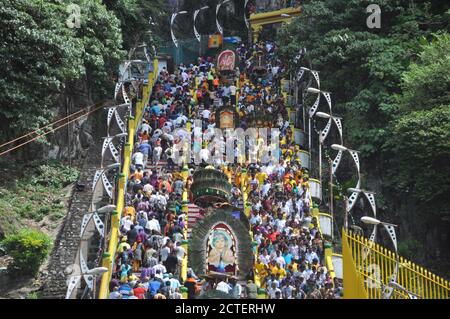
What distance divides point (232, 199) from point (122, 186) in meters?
3.47

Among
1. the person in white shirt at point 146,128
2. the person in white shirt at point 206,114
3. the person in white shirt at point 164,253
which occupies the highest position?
the person in white shirt at point 206,114

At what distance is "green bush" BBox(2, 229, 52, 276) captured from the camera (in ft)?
90.5

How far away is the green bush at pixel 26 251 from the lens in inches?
1086

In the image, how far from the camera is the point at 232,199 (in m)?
30.3

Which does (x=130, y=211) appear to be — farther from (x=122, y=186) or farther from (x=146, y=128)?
(x=146, y=128)

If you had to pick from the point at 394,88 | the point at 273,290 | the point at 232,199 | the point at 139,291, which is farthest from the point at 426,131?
the point at 139,291

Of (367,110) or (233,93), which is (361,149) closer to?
(367,110)

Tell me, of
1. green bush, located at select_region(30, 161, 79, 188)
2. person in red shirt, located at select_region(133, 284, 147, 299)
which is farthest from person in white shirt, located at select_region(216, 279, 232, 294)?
green bush, located at select_region(30, 161, 79, 188)

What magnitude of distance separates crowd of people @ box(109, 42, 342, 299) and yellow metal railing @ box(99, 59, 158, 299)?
22 cm

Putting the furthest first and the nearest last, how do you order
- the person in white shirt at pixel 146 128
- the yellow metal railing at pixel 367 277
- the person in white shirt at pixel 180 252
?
the person in white shirt at pixel 146 128 → the person in white shirt at pixel 180 252 → the yellow metal railing at pixel 367 277

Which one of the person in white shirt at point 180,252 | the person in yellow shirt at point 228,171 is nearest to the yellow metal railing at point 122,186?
the person in white shirt at point 180,252

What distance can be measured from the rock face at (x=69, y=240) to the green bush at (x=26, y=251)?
1.82 feet

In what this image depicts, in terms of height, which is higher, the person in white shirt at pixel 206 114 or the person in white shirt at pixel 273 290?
the person in white shirt at pixel 206 114

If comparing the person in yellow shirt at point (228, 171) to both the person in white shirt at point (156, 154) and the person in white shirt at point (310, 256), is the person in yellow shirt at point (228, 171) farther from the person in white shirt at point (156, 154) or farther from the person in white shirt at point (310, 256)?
the person in white shirt at point (310, 256)
